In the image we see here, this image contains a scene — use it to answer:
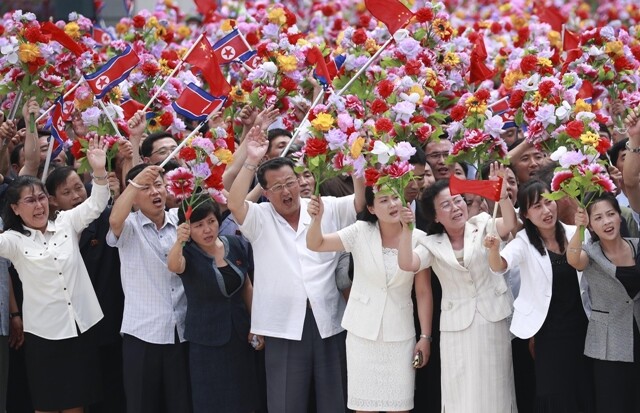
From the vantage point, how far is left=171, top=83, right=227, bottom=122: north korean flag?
735 cm

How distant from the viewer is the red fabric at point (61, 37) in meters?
7.89

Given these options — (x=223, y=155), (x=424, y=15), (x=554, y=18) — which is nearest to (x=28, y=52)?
(x=223, y=155)

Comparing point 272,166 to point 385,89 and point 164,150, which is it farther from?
point 164,150

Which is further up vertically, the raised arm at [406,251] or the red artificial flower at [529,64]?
the red artificial flower at [529,64]

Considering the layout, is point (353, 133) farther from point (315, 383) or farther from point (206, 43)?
point (206, 43)

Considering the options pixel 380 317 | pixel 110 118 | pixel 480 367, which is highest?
pixel 110 118

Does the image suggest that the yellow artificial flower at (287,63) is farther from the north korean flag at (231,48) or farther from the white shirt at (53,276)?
the white shirt at (53,276)

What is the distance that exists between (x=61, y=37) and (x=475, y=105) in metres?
3.01

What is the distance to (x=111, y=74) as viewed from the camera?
7441 mm

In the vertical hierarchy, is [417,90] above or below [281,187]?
above

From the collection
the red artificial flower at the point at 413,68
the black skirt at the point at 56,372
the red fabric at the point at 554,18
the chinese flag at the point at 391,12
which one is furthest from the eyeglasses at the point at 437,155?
the red fabric at the point at 554,18

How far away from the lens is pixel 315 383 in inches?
260

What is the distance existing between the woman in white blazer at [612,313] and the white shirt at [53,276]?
9.33 feet

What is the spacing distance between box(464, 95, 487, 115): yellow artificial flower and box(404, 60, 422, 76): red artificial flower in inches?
40.3
